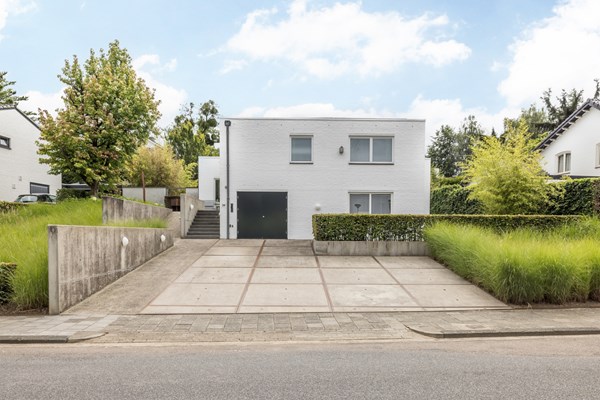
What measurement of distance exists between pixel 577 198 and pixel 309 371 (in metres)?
12.9

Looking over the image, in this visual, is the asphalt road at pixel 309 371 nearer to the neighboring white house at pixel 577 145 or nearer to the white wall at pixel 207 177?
the neighboring white house at pixel 577 145

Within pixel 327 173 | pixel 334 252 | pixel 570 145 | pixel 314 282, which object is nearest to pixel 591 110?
pixel 570 145

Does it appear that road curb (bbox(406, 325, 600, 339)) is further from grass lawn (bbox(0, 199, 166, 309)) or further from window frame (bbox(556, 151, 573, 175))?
window frame (bbox(556, 151, 573, 175))

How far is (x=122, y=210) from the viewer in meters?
11.8

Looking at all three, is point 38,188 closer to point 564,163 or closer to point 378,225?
point 378,225

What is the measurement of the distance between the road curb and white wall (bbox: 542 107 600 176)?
1545cm

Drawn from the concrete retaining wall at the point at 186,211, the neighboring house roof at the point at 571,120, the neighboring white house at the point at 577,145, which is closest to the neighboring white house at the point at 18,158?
the concrete retaining wall at the point at 186,211

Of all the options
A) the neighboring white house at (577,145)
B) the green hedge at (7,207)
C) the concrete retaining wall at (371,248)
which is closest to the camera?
the concrete retaining wall at (371,248)

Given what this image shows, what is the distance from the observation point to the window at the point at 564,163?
21312 mm

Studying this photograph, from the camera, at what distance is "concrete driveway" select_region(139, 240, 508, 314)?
6977 millimetres

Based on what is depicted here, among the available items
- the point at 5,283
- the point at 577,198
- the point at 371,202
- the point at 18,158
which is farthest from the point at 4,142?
the point at 577,198

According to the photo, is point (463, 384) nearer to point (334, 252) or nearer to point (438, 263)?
point (438, 263)

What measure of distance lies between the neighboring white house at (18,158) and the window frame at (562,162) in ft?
112

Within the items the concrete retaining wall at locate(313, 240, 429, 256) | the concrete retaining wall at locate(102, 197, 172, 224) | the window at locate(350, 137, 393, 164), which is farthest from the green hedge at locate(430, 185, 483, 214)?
the concrete retaining wall at locate(102, 197, 172, 224)
